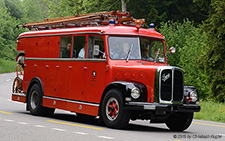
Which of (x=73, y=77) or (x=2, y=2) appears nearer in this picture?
(x=73, y=77)

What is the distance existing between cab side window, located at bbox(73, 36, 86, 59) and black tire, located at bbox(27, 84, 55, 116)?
2522 mm

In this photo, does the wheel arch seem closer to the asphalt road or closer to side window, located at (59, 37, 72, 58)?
the asphalt road

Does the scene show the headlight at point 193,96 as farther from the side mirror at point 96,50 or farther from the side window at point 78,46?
the side window at point 78,46

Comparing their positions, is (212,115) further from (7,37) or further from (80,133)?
(7,37)

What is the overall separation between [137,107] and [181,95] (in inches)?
51.6

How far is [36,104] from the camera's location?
17.4 m

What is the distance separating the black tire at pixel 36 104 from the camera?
17109 millimetres

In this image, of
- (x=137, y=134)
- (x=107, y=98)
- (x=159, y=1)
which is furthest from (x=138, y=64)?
(x=159, y=1)

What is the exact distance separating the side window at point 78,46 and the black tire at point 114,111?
6.93 ft

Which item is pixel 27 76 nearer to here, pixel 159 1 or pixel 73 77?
pixel 73 77

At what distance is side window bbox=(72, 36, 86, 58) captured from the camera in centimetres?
1512

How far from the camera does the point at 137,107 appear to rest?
12.6 meters

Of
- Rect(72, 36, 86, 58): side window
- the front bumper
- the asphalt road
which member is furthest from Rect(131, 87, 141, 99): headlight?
Rect(72, 36, 86, 58): side window

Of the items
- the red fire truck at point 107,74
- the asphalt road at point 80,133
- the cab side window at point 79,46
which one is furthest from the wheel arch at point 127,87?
the cab side window at point 79,46
